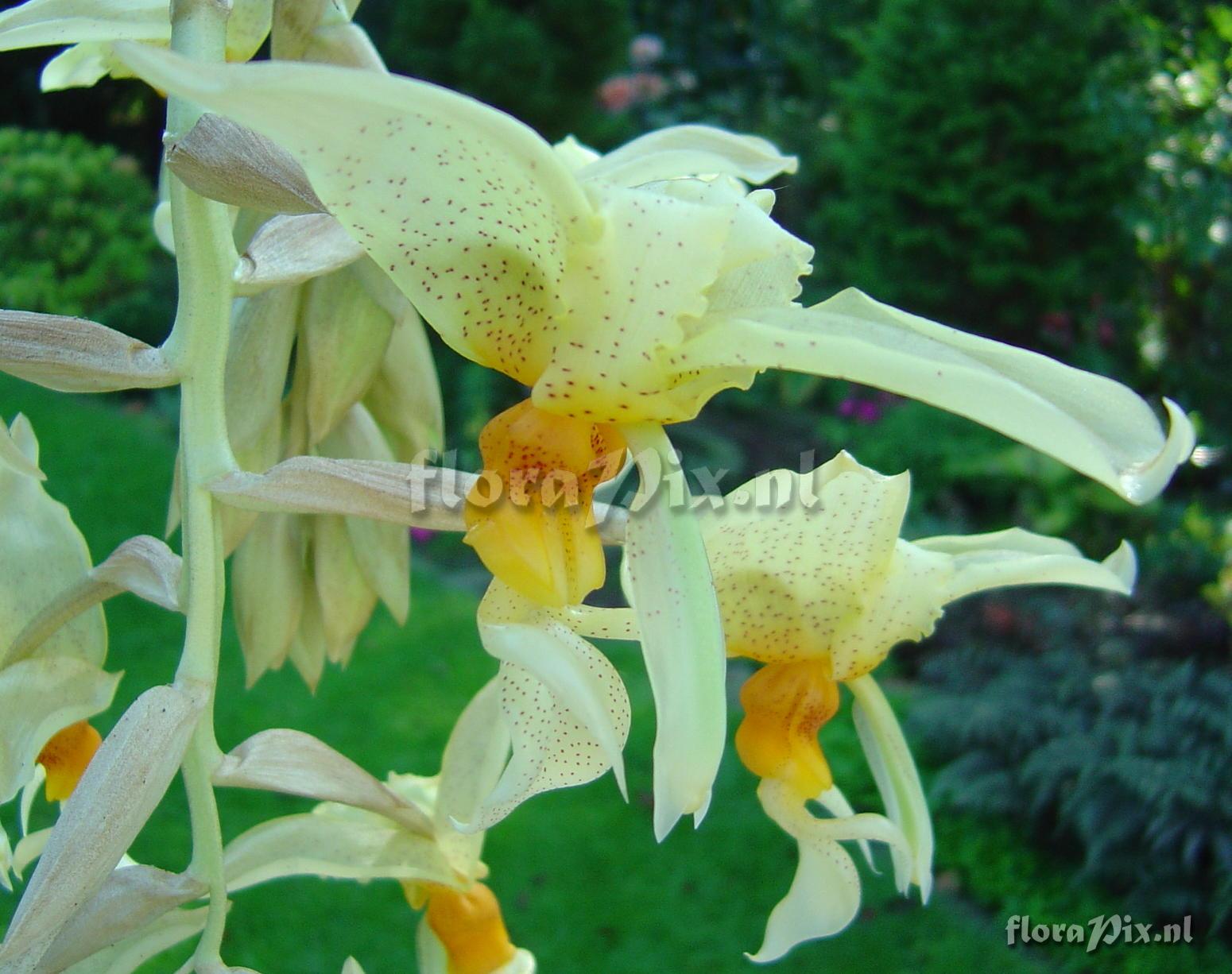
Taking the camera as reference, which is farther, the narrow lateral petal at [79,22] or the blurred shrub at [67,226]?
the blurred shrub at [67,226]

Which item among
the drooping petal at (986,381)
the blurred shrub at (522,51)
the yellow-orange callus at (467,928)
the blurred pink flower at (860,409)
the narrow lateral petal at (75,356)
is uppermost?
the drooping petal at (986,381)

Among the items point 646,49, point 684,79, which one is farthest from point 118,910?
point 684,79

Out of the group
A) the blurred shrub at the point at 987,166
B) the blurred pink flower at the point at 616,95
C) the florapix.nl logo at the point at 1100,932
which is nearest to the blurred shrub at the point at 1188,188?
the blurred shrub at the point at 987,166

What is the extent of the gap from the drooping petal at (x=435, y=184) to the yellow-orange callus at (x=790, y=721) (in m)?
0.27

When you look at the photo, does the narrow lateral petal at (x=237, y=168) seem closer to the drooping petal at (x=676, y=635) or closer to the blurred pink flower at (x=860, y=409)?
the drooping petal at (x=676, y=635)

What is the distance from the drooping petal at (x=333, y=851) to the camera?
0.58 meters

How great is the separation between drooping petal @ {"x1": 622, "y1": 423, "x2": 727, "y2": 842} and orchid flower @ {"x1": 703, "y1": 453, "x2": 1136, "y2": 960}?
149mm

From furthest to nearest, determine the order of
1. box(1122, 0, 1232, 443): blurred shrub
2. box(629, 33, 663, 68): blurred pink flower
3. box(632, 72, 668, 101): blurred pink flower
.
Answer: box(632, 72, 668, 101): blurred pink flower
box(629, 33, 663, 68): blurred pink flower
box(1122, 0, 1232, 443): blurred shrub

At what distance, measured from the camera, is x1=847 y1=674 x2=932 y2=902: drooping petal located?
0.64 m

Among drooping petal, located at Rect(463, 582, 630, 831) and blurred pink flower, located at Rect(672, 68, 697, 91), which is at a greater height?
drooping petal, located at Rect(463, 582, 630, 831)

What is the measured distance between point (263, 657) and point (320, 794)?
0.18m

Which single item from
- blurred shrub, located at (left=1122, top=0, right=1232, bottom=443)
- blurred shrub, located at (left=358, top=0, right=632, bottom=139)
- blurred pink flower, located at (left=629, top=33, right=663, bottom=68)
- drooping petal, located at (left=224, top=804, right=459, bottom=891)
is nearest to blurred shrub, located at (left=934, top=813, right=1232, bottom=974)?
blurred shrub, located at (left=1122, top=0, right=1232, bottom=443)

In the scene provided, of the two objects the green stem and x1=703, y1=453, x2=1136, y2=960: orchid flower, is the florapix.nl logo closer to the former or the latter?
x1=703, y1=453, x2=1136, y2=960: orchid flower

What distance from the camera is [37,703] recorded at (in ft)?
1.94
